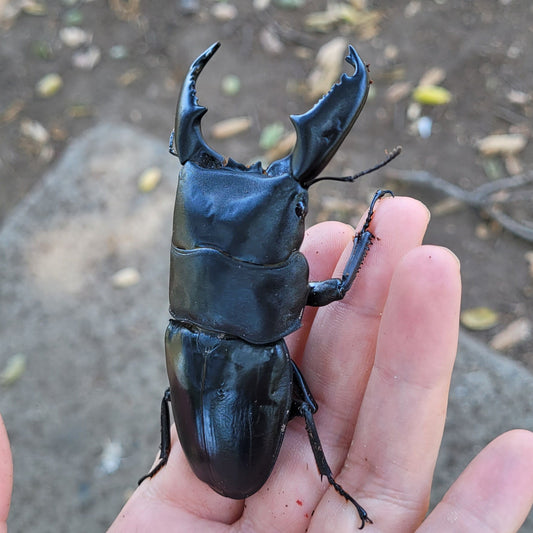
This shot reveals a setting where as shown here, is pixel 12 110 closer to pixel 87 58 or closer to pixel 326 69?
pixel 87 58

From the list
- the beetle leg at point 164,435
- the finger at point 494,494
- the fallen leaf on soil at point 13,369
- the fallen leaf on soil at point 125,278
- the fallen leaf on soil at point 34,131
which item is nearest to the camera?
the finger at point 494,494

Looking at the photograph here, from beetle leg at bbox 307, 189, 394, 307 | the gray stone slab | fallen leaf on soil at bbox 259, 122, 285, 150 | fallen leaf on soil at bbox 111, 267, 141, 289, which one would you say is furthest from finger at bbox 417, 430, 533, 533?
fallen leaf on soil at bbox 259, 122, 285, 150

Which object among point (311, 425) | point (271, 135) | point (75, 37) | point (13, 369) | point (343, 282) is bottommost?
point (13, 369)

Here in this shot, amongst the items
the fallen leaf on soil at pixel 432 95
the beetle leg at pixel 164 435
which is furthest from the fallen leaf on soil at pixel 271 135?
the beetle leg at pixel 164 435

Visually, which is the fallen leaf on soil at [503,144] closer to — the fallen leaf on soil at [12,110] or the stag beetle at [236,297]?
the stag beetle at [236,297]

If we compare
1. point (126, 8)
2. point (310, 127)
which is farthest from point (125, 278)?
point (126, 8)

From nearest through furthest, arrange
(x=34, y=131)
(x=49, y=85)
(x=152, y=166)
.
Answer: (x=152, y=166) → (x=34, y=131) → (x=49, y=85)

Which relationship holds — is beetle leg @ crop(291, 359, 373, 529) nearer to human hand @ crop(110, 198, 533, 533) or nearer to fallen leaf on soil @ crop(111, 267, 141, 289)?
human hand @ crop(110, 198, 533, 533)
